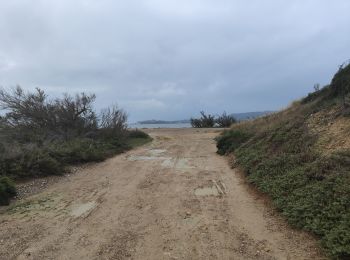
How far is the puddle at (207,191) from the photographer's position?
10.2 meters

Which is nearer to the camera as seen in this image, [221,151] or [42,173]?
[42,173]

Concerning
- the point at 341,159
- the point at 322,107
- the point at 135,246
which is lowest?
the point at 135,246

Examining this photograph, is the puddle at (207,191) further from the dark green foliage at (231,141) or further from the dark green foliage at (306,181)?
the dark green foliage at (231,141)

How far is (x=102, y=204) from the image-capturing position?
942 centimetres

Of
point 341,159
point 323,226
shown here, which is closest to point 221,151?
point 341,159

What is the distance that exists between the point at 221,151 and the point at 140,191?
9.07 metres

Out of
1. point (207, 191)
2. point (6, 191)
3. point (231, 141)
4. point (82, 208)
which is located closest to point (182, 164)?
point (231, 141)

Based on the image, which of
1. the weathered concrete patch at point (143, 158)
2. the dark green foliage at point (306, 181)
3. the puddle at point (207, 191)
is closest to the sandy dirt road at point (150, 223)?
the puddle at point (207, 191)

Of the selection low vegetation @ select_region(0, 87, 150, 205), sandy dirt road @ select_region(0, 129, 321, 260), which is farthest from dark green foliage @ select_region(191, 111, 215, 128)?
sandy dirt road @ select_region(0, 129, 321, 260)

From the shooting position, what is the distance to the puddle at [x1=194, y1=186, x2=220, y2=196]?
1023 centimetres

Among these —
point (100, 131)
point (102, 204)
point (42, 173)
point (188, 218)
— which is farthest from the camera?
point (100, 131)

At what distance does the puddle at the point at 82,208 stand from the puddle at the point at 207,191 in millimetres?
2532

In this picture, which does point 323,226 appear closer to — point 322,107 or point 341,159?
point 341,159

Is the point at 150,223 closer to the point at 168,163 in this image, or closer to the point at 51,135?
the point at 168,163
